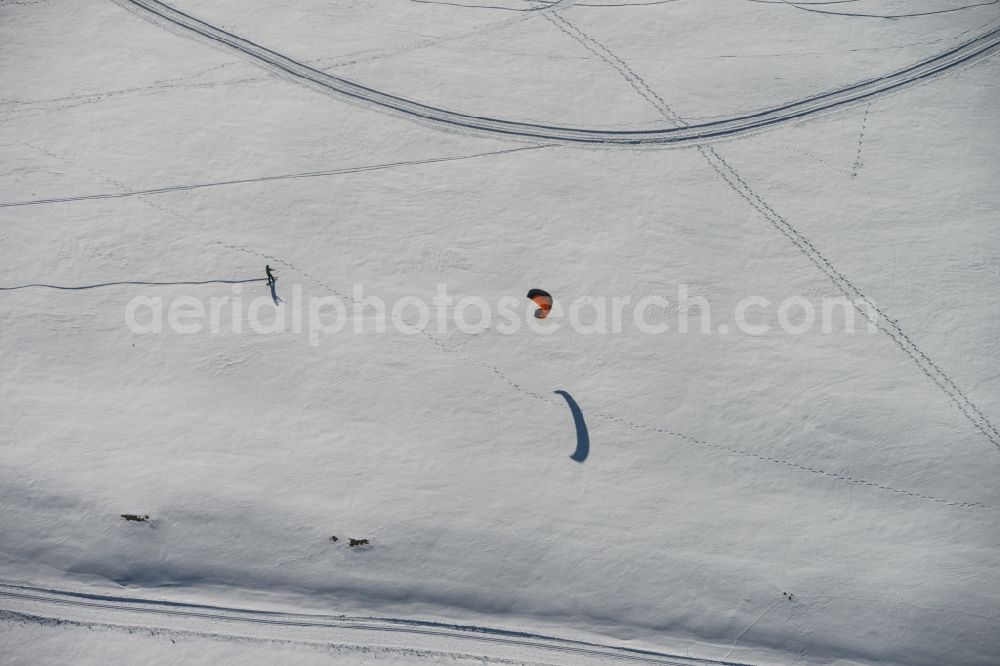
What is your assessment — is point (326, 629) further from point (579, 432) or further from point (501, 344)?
point (501, 344)

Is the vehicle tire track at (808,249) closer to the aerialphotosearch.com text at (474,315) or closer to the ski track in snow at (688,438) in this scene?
the aerialphotosearch.com text at (474,315)

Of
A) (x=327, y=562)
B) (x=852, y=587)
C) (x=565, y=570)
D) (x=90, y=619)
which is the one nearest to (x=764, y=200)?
(x=852, y=587)

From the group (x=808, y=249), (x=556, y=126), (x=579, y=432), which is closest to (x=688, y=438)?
(x=579, y=432)

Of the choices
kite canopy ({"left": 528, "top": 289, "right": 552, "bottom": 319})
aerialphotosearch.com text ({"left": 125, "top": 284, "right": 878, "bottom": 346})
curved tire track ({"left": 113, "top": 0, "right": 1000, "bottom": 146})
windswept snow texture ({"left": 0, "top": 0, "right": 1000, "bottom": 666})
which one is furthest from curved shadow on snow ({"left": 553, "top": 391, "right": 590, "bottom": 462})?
curved tire track ({"left": 113, "top": 0, "right": 1000, "bottom": 146})

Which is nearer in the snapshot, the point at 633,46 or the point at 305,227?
the point at 305,227

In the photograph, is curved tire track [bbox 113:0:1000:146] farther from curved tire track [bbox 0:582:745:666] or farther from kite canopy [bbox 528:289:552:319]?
curved tire track [bbox 0:582:745:666]

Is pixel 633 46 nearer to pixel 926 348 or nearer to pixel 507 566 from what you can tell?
pixel 926 348

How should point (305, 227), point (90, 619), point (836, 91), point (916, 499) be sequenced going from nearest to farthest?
point (90, 619), point (916, 499), point (305, 227), point (836, 91)
